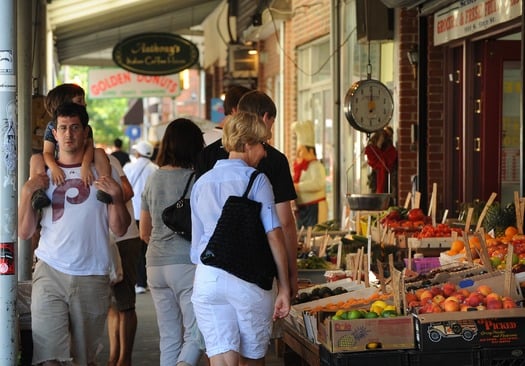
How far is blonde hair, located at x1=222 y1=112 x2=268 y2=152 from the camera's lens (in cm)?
580

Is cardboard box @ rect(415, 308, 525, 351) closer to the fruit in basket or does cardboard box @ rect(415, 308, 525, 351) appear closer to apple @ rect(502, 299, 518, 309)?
apple @ rect(502, 299, 518, 309)

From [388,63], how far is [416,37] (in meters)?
1.00

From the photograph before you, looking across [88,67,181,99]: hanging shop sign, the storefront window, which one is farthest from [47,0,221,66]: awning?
the storefront window

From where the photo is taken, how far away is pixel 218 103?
84.3 ft

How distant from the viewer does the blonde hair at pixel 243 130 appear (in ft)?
19.0

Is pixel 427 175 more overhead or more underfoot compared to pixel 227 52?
more underfoot

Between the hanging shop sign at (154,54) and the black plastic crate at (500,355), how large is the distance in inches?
614

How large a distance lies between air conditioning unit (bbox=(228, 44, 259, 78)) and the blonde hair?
50.7ft

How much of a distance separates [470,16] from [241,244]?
6.02 metres

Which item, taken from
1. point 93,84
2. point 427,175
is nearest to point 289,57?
point 427,175

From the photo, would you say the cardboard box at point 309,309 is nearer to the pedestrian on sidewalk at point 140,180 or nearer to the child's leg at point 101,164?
the child's leg at point 101,164

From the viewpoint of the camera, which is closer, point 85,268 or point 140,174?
point 85,268

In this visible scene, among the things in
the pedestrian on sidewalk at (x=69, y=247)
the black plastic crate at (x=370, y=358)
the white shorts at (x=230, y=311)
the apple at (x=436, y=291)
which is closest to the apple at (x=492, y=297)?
the apple at (x=436, y=291)

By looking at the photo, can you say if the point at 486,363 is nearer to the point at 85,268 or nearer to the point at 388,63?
the point at 85,268
